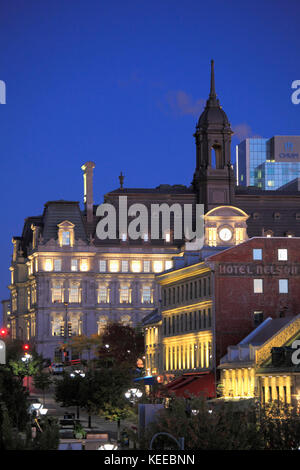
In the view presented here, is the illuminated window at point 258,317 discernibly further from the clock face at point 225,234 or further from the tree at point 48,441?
the clock face at point 225,234

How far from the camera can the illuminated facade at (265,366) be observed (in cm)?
9251

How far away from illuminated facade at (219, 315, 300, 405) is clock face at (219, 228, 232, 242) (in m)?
86.0

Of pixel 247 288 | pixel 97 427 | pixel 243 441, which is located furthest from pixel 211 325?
pixel 243 441

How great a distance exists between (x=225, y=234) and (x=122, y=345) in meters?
32.5

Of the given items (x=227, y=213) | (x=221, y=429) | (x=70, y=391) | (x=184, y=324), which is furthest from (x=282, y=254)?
(x=227, y=213)

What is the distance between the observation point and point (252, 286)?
114 metres

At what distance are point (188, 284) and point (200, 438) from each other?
64.8 m

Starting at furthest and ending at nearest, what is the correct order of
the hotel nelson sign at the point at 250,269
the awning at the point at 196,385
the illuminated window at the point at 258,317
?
the hotel nelson sign at the point at 250,269 → the illuminated window at the point at 258,317 → the awning at the point at 196,385

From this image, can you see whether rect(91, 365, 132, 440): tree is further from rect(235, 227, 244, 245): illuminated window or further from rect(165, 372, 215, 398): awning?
rect(235, 227, 244, 245): illuminated window

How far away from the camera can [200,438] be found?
192 feet

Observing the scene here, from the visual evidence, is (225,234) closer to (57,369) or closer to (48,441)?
(57,369)

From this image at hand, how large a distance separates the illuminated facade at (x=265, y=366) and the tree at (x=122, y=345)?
58419 mm

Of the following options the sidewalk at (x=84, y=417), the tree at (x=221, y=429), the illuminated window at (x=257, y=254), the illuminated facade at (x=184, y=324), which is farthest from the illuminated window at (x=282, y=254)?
the tree at (x=221, y=429)

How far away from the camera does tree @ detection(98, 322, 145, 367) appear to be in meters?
168
